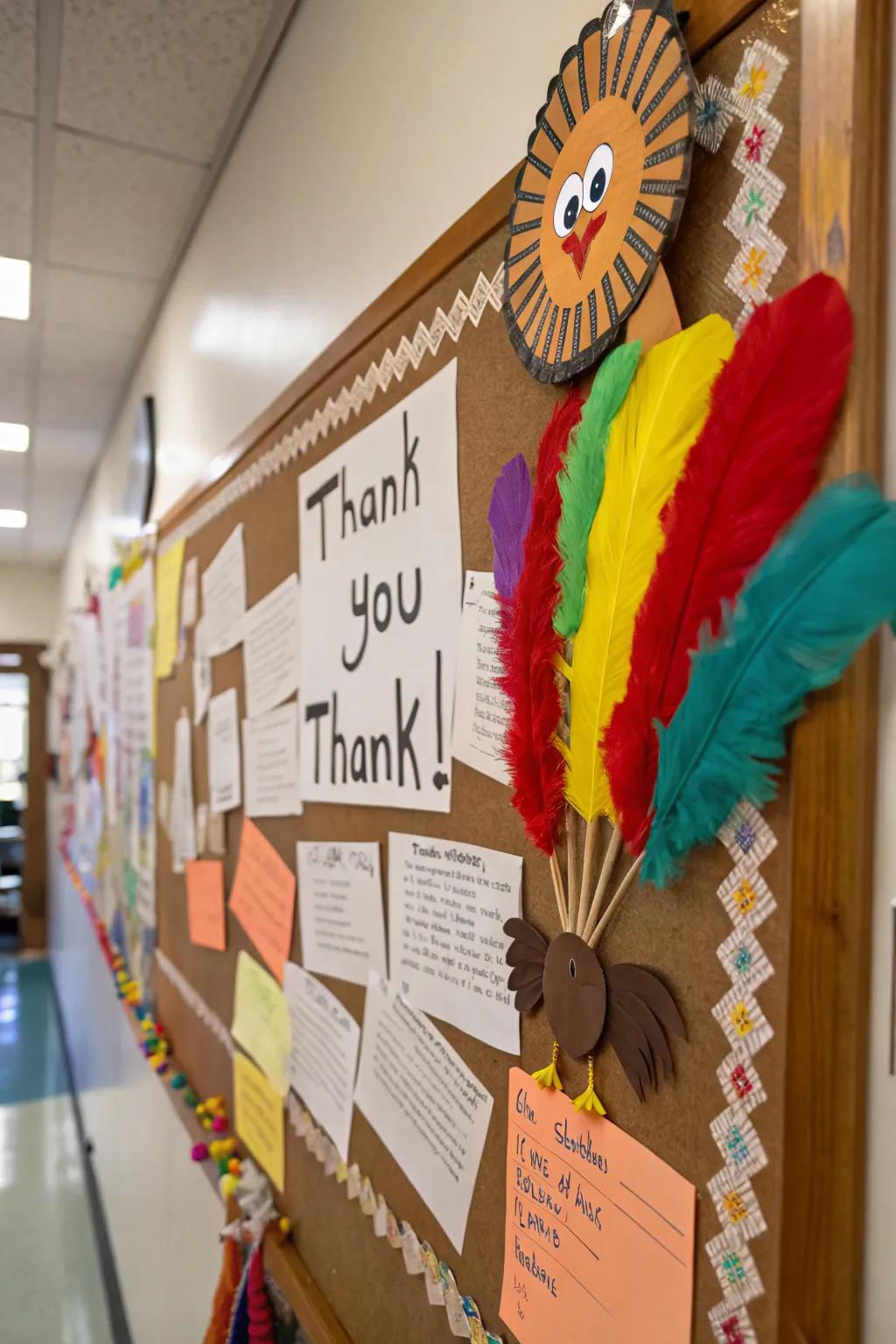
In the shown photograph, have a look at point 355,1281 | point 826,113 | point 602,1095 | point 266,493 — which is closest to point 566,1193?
point 602,1095

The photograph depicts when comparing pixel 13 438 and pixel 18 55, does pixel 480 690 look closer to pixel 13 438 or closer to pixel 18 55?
pixel 18 55

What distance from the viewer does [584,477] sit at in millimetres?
495

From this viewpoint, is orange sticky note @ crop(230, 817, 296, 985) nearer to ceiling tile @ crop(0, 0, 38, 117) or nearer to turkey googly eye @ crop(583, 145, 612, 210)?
turkey googly eye @ crop(583, 145, 612, 210)

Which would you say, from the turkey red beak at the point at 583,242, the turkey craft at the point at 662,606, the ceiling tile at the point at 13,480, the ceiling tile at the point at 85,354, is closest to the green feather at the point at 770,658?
the turkey craft at the point at 662,606

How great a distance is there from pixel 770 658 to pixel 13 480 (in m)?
3.80

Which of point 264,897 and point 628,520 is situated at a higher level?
point 628,520

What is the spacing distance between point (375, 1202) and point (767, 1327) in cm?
49

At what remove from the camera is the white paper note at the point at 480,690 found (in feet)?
1.98

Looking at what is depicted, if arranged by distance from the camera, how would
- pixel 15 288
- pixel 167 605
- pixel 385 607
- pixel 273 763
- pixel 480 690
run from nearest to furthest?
pixel 480 690
pixel 385 607
pixel 273 763
pixel 167 605
pixel 15 288

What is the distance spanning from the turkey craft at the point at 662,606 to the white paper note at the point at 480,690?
3 centimetres

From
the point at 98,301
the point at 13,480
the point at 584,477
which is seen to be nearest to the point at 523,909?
the point at 584,477

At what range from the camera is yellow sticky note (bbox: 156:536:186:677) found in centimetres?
155

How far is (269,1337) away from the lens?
967 millimetres

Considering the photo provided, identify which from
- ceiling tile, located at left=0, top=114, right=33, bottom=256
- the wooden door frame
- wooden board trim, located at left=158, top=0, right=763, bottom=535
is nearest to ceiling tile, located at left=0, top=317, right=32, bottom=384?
ceiling tile, located at left=0, top=114, right=33, bottom=256
